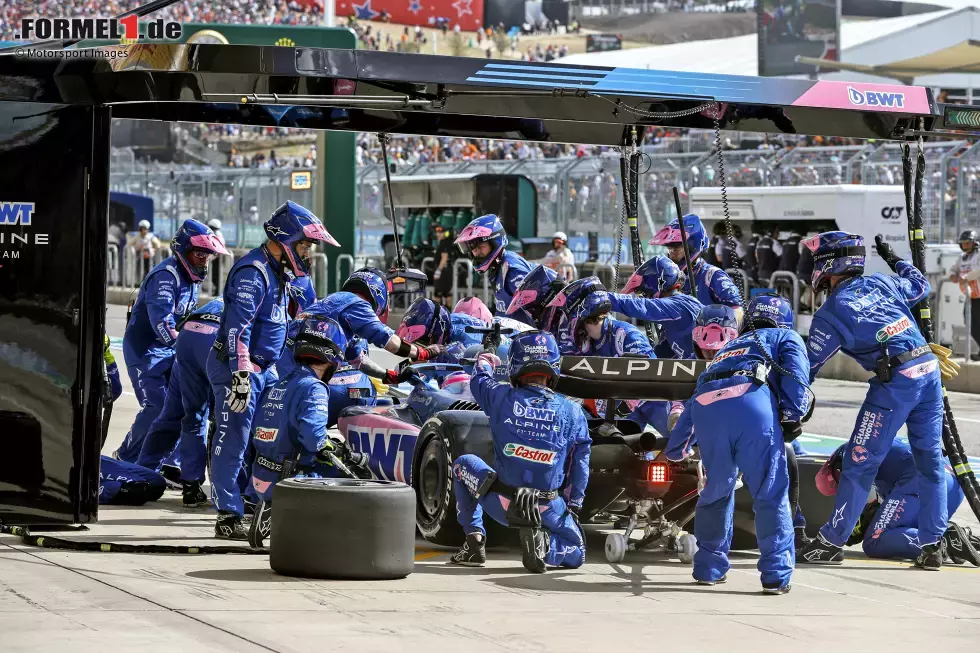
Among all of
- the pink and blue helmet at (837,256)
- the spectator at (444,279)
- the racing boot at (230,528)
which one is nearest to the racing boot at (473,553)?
the racing boot at (230,528)

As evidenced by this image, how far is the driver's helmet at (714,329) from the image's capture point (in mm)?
9484

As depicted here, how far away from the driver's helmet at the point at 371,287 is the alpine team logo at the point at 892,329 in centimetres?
352

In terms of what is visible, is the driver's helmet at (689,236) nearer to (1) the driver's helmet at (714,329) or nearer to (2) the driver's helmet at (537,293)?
(2) the driver's helmet at (537,293)

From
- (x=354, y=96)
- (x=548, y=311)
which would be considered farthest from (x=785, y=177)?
(x=354, y=96)

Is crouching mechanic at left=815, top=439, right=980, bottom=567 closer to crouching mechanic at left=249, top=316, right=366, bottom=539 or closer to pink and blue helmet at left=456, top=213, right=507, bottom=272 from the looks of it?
crouching mechanic at left=249, top=316, right=366, bottom=539

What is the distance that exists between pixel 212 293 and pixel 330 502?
23658 mm

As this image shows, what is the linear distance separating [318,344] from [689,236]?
3.93 meters

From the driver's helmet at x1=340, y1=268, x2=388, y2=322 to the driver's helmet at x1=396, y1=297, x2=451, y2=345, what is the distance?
203mm

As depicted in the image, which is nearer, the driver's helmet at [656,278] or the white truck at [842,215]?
the driver's helmet at [656,278]

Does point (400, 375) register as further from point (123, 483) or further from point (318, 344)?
point (123, 483)

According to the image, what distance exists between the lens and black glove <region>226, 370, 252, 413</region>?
367 inches

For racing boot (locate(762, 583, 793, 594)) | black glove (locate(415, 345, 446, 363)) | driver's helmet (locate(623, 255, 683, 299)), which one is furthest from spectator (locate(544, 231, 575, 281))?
racing boot (locate(762, 583, 793, 594))

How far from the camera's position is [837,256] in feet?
31.0

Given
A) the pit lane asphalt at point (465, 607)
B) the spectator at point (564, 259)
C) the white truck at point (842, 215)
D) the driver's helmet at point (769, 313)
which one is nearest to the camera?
the pit lane asphalt at point (465, 607)
